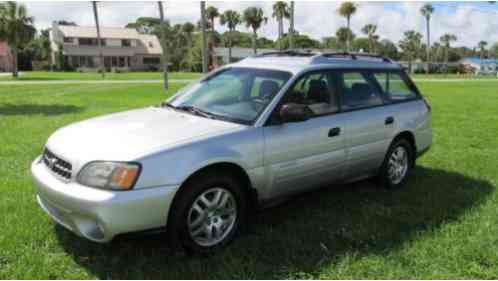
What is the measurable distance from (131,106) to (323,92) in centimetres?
1115

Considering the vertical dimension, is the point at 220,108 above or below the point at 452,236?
above

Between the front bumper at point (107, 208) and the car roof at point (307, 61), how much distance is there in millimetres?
1975

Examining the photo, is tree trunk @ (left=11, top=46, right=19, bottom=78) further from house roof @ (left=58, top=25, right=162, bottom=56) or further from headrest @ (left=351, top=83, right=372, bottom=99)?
headrest @ (left=351, top=83, right=372, bottom=99)

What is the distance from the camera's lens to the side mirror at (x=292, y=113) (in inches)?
164

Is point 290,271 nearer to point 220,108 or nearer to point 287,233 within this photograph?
point 287,233

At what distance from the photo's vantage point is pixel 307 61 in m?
4.88

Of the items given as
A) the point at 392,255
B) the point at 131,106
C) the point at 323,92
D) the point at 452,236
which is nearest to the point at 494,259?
the point at 452,236

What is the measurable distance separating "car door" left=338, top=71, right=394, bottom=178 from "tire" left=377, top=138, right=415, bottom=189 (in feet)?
0.54

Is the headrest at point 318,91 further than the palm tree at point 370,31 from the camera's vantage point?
No

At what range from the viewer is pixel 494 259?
12.7ft

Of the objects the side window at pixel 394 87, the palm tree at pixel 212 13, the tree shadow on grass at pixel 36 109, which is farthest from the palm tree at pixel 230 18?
the side window at pixel 394 87

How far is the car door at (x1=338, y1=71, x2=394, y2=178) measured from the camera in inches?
197

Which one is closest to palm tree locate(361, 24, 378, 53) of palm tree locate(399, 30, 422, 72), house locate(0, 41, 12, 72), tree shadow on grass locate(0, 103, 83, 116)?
palm tree locate(399, 30, 422, 72)

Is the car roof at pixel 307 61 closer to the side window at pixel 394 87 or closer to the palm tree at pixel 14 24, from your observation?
the side window at pixel 394 87
